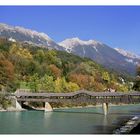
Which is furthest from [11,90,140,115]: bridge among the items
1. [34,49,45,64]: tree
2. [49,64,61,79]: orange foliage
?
[34,49,45,64]: tree

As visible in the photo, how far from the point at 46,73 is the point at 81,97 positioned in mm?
8025

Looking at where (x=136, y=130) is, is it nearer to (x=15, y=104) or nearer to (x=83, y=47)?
(x=15, y=104)

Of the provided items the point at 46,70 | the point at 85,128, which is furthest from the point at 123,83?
the point at 85,128

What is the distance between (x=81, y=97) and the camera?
31078 millimetres

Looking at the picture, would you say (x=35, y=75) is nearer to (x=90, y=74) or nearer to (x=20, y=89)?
(x=20, y=89)

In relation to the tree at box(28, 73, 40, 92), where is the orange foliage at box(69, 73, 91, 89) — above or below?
above

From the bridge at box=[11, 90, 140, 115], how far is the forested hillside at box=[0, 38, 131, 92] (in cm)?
160

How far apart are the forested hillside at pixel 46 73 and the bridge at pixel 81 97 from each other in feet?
5.25

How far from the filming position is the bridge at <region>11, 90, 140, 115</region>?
3018cm

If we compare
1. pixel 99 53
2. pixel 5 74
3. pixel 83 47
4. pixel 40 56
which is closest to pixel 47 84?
pixel 5 74

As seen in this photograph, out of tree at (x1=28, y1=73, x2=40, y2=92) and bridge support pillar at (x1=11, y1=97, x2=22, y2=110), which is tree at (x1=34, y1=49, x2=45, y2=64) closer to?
tree at (x1=28, y1=73, x2=40, y2=92)

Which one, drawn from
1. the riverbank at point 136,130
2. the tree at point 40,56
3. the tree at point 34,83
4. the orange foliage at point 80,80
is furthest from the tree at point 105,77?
the riverbank at point 136,130

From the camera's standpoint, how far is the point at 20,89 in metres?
33.7
